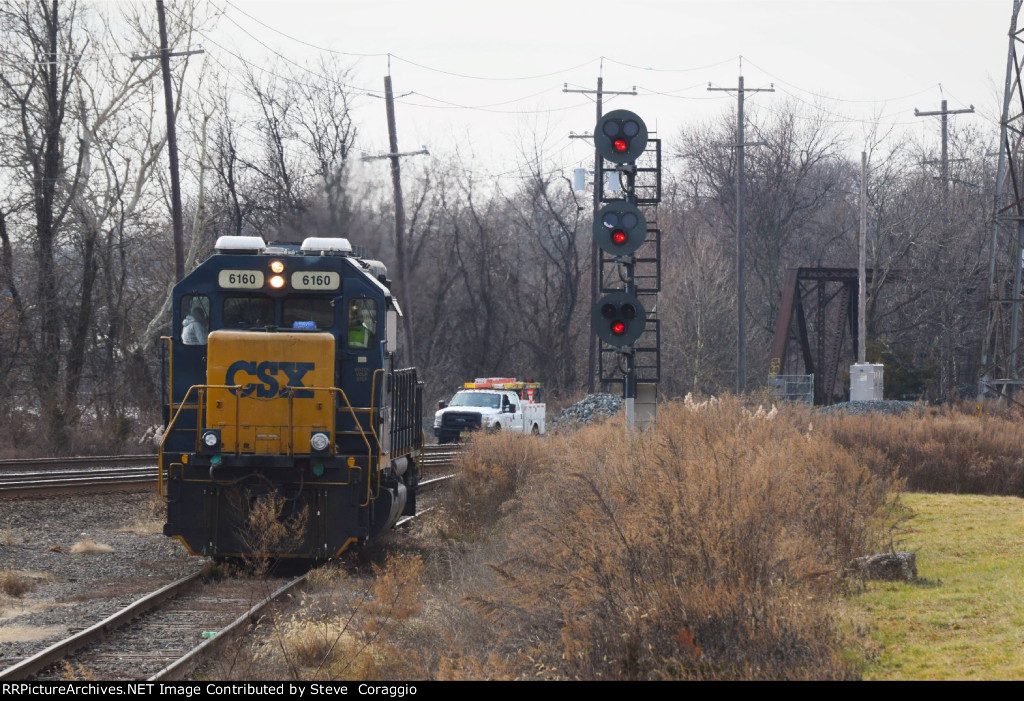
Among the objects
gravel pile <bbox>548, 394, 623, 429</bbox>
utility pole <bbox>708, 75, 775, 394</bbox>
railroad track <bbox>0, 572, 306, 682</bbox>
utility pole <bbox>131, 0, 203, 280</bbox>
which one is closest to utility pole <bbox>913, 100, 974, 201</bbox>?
utility pole <bbox>708, 75, 775, 394</bbox>

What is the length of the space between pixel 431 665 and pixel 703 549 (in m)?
2.10

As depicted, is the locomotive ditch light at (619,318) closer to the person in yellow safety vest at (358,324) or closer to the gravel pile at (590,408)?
the person in yellow safety vest at (358,324)

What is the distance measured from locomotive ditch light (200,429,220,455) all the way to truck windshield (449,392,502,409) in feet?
67.7

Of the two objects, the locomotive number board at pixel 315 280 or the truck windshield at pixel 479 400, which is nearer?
the locomotive number board at pixel 315 280

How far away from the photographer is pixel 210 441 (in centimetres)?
1206

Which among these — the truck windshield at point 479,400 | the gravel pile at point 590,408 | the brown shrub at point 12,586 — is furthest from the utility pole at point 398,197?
the brown shrub at point 12,586

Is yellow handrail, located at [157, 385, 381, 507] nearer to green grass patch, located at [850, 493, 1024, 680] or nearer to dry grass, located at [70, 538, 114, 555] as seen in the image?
dry grass, located at [70, 538, 114, 555]

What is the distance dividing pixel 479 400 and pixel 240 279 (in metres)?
20.6

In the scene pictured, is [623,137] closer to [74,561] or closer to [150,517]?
[74,561]

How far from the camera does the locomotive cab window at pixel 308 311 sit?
12.8m

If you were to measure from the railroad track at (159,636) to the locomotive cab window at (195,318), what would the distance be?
2.86 m

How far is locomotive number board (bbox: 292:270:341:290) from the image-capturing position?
12.7 meters
